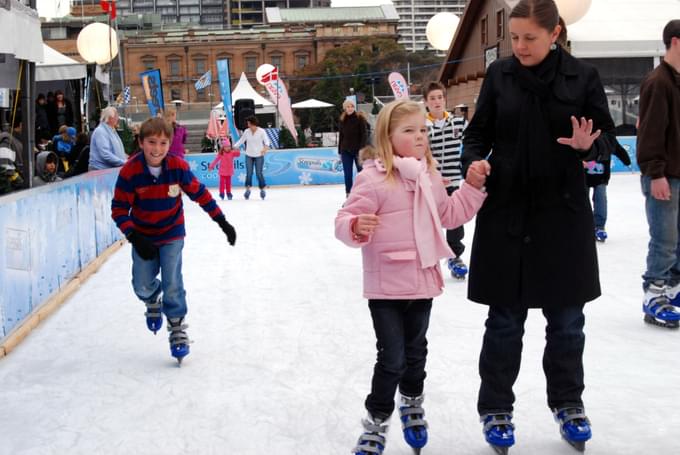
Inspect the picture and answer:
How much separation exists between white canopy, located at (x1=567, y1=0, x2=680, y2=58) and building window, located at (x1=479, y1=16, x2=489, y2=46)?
6180 millimetres

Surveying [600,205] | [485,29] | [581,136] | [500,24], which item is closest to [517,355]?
[581,136]

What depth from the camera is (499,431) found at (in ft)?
9.13

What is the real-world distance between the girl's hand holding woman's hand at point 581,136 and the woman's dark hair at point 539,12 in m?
0.30

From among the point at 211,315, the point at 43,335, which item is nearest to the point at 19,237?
the point at 43,335

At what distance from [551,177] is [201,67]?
7682 cm

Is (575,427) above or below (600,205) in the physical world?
below

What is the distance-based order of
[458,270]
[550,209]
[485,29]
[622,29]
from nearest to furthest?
1. [550,209]
2. [458,270]
3. [622,29]
4. [485,29]

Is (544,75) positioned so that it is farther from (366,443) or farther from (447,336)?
(447,336)

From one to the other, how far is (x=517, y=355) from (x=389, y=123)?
0.82m

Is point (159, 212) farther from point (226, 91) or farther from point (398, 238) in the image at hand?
point (226, 91)

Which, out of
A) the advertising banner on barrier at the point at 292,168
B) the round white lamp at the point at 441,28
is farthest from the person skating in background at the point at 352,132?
the round white lamp at the point at 441,28

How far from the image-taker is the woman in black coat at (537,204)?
2719mm

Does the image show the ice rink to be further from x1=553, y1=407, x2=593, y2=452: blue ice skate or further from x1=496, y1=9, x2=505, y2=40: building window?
x1=496, y1=9, x2=505, y2=40: building window

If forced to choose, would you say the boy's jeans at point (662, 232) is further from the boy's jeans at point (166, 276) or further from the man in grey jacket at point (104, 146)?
the man in grey jacket at point (104, 146)
